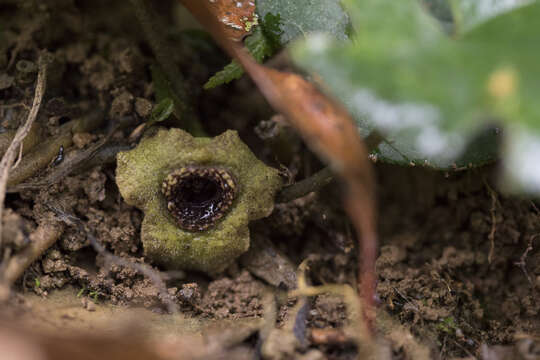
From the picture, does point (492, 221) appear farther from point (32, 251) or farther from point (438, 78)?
point (32, 251)

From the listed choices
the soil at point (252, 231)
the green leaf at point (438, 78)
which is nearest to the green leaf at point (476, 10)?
the green leaf at point (438, 78)

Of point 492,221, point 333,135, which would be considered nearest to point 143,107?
point 333,135

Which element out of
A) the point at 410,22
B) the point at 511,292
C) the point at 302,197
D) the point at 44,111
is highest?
the point at 410,22

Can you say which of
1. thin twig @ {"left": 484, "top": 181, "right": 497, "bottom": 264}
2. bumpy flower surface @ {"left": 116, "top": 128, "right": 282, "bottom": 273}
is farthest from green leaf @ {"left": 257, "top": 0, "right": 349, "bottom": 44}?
thin twig @ {"left": 484, "top": 181, "right": 497, "bottom": 264}

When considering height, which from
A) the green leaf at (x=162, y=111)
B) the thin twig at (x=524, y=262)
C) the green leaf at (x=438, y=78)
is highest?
the green leaf at (x=438, y=78)

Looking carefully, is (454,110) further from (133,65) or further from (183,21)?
(183,21)

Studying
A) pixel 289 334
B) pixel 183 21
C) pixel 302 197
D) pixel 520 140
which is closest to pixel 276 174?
pixel 302 197

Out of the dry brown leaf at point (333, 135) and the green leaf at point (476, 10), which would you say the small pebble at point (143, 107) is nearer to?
the dry brown leaf at point (333, 135)
